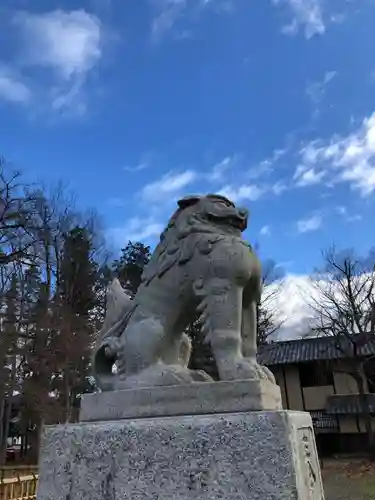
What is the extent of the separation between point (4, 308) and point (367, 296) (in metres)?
13.9

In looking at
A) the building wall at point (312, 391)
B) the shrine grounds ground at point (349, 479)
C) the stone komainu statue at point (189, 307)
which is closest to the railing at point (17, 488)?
the stone komainu statue at point (189, 307)

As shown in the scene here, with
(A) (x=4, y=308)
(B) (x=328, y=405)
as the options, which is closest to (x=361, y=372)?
(B) (x=328, y=405)

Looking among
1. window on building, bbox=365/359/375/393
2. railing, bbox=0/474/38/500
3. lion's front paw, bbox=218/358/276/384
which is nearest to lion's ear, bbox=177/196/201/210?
lion's front paw, bbox=218/358/276/384

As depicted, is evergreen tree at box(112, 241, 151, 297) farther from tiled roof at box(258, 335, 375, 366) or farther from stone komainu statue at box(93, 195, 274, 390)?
stone komainu statue at box(93, 195, 274, 390)

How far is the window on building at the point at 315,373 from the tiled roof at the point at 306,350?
469 mm

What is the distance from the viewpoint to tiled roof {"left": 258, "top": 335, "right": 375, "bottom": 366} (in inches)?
719

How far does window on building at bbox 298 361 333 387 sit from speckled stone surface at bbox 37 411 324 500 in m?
18.1

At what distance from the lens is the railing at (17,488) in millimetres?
6830

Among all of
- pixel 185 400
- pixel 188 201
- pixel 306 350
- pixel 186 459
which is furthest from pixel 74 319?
pixel 186 459

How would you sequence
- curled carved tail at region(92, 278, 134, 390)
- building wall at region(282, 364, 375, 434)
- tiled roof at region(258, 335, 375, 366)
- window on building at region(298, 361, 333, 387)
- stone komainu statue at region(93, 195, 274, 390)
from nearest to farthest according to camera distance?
1. stone komainu statue at region(93, 195, 274, 390)
2. curled carved tail at region(92, 278, 134, 390)
3. building wall at region(282, 364, 375, 434)
4. tiled roof at region(258, 335, 375, 366)
5. window on building at region(298, 361, 333, 387)

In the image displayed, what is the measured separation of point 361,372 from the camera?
55.9ft

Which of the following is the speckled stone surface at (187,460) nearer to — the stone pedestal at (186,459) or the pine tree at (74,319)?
the stone pedestal at (186,459)

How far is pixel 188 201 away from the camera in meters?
2.52

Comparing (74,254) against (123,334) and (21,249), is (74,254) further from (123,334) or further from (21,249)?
(123,334)
